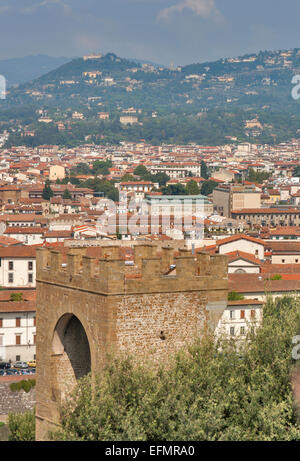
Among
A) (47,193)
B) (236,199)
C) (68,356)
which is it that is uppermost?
(47,193)

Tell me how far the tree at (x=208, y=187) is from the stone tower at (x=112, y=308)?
289ft

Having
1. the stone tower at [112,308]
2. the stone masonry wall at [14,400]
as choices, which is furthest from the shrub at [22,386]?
the stone tower at [112,308]

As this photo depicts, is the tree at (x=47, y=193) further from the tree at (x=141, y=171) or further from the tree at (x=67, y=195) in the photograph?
the tree at (x=141, y=171)

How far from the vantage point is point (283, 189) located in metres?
94.3

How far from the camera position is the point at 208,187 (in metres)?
97.8

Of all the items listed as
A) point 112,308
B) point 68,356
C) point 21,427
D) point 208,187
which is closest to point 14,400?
point 21,427

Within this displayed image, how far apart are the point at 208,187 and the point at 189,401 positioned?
297 ft

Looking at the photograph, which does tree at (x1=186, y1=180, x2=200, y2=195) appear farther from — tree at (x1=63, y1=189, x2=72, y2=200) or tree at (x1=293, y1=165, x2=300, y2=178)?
tree at (x1=293, y1=165, x2=300, y2=178)

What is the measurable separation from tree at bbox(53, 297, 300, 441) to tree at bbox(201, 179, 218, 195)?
88.5 meters

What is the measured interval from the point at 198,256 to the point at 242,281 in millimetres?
20070

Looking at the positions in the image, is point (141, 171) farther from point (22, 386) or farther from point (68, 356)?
point (68, 356)
